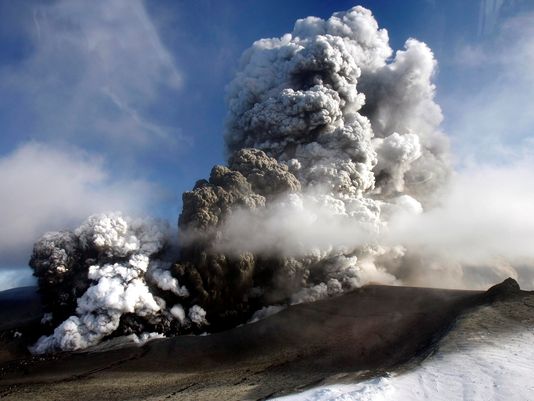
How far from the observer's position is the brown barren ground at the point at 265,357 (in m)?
17.2

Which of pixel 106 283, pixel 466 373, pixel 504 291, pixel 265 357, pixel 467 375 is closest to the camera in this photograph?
pixel 467 375

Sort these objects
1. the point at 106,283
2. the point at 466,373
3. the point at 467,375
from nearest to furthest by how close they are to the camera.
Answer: the point at 467,375
the point at 466,373
the point at 106,283

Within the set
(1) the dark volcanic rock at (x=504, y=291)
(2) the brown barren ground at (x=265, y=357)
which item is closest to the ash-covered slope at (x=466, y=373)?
(2) the brown barren ground at (x=265, y=357)

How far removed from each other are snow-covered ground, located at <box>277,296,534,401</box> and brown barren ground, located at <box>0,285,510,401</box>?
4.55 ft

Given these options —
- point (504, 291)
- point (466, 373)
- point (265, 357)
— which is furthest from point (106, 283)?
point (504, 291)

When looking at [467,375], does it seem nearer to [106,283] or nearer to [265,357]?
[265,357]

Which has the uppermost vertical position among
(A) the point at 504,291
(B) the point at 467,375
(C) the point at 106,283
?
(C) the point at 106,283

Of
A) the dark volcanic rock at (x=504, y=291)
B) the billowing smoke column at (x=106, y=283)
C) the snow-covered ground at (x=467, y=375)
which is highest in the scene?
the billowing smoke column at (x=106, y=283)

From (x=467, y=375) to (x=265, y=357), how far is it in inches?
388

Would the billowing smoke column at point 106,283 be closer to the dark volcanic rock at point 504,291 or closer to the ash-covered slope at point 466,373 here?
the ash-covered slope at point 466,373

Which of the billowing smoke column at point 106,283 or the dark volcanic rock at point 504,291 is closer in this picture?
the dark volcanic rock at point 504,291

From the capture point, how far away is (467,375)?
1376cm

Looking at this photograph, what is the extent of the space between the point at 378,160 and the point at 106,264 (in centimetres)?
2513

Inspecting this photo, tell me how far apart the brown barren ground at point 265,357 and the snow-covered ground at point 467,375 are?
1.39 meters
